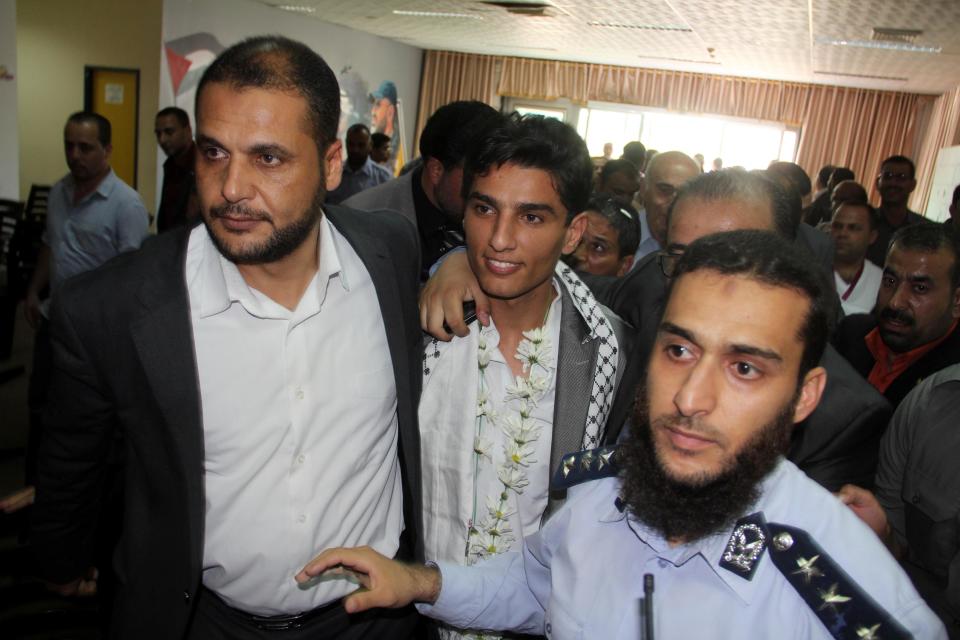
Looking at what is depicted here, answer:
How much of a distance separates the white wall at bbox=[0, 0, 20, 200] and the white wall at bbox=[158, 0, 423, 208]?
7.96 ft

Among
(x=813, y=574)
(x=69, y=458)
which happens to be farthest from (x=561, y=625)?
(x=69, y=458)

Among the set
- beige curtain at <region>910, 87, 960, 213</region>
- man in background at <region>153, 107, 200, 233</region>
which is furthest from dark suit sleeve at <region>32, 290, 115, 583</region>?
beige curtain at <region>910, 87, 960, 213</region>

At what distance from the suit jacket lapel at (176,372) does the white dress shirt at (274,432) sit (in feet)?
0.16

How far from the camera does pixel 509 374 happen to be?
1737 mm

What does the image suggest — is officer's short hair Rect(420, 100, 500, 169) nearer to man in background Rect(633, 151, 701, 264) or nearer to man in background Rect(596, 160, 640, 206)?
man in background Rect(633, 151, 701, 264)

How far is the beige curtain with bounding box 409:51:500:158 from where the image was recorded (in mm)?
13266

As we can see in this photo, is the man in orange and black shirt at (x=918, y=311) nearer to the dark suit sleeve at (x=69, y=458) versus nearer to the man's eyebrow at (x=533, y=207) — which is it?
Result: the man's eyebrow at (x=533, y=207)

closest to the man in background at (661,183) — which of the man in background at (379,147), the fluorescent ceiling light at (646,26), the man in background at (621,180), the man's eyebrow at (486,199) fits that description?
the man in background at (621,180)

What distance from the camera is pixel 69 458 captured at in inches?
55.4

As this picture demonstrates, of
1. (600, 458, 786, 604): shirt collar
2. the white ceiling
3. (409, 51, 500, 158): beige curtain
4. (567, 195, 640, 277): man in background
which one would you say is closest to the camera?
(600, 458, 786, 604): shirt collar

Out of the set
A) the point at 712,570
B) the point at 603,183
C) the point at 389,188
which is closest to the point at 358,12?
the point at 603,183

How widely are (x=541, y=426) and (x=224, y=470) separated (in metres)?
0.73

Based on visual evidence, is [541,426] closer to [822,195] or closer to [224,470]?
[224,470]

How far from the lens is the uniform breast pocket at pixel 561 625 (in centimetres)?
116
